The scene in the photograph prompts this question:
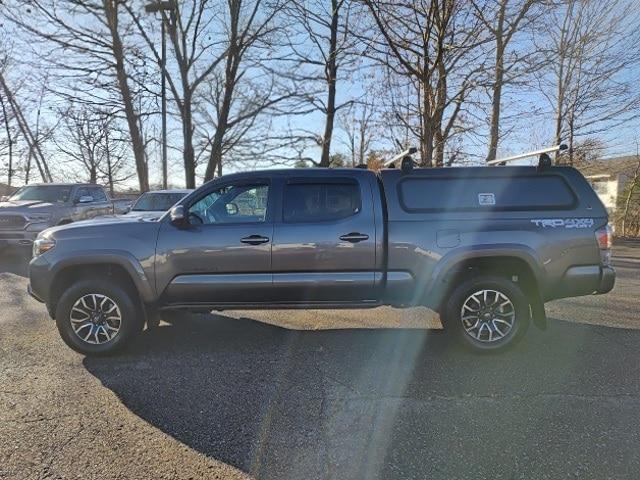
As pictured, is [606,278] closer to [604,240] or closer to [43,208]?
[604,240]

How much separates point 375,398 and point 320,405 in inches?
17.9

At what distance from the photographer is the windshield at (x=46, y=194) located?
12353 mm

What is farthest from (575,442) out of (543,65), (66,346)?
(543,65)

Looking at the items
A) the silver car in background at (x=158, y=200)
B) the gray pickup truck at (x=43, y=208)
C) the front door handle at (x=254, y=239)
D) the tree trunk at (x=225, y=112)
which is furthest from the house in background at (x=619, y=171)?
the front door handle at (x=254, y=239)

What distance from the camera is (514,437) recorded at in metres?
3.24

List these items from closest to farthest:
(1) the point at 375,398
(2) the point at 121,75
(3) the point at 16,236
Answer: (1) the point at 375,398 < (3) the point at 16,236 < (2) the point at 121,75

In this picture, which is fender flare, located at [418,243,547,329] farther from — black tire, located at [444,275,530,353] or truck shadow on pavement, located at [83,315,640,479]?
truck shadow on pavement, located at [83,315,640,479]

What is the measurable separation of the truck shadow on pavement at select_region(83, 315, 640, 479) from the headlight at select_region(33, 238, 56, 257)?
1197 millimetres

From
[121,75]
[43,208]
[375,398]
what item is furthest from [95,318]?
[121,75]

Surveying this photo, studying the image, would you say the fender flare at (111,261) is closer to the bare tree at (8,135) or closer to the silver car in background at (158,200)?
the silver car in background at (158,200)

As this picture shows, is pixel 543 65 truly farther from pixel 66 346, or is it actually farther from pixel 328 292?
pixel 66 346

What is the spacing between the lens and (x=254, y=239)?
4.77 meters

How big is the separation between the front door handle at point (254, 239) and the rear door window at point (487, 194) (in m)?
1.43

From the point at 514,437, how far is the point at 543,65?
12.2m
